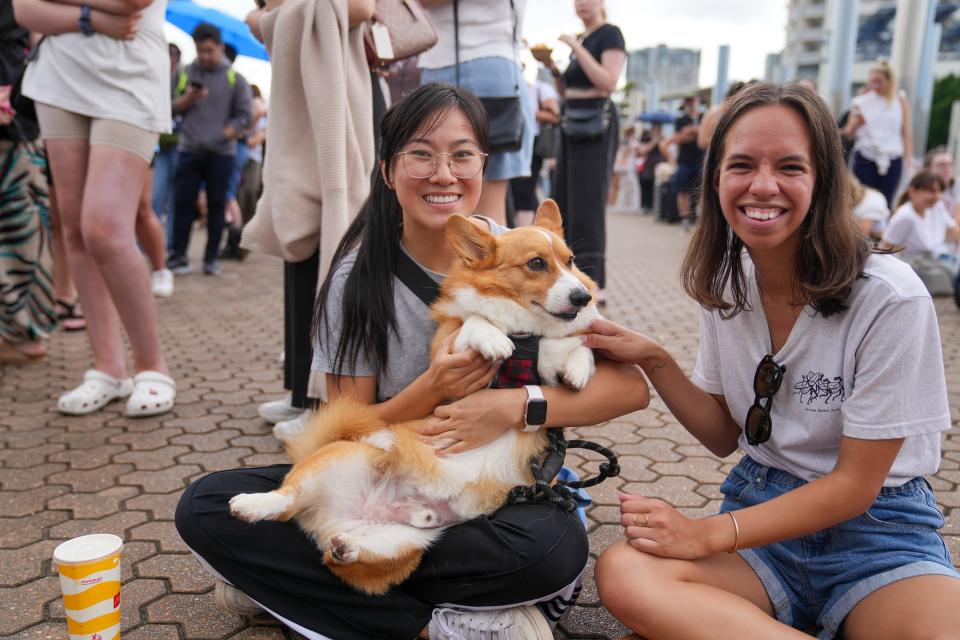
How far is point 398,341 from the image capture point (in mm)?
2402

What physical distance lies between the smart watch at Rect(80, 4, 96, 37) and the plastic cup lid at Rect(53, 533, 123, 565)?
2926 millimetres

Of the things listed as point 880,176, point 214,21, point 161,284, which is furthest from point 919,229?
point 214,21

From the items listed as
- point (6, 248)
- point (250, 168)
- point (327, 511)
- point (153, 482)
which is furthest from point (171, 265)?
point (327, 511)

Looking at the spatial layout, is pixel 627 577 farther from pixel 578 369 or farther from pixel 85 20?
pixel 85 20

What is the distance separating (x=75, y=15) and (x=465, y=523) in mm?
3367

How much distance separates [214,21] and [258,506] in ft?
32.8

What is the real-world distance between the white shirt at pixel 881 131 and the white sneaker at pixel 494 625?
837cm

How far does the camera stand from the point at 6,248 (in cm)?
477

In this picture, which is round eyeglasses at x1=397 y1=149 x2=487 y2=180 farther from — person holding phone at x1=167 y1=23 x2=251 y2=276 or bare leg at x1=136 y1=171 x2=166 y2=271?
person holding phone at x1=167 y1=23 x2=251 y2=276

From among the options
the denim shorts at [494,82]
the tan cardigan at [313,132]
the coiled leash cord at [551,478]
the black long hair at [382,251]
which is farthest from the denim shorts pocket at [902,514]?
the denim shorts at [494,82]

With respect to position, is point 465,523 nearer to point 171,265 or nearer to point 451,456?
point 451,456

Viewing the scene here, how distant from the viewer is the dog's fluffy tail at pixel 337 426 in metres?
2.17

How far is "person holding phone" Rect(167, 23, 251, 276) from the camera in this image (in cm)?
791

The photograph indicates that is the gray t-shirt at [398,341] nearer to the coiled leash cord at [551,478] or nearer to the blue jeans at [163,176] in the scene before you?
the coiled leash cord at [551,478]
